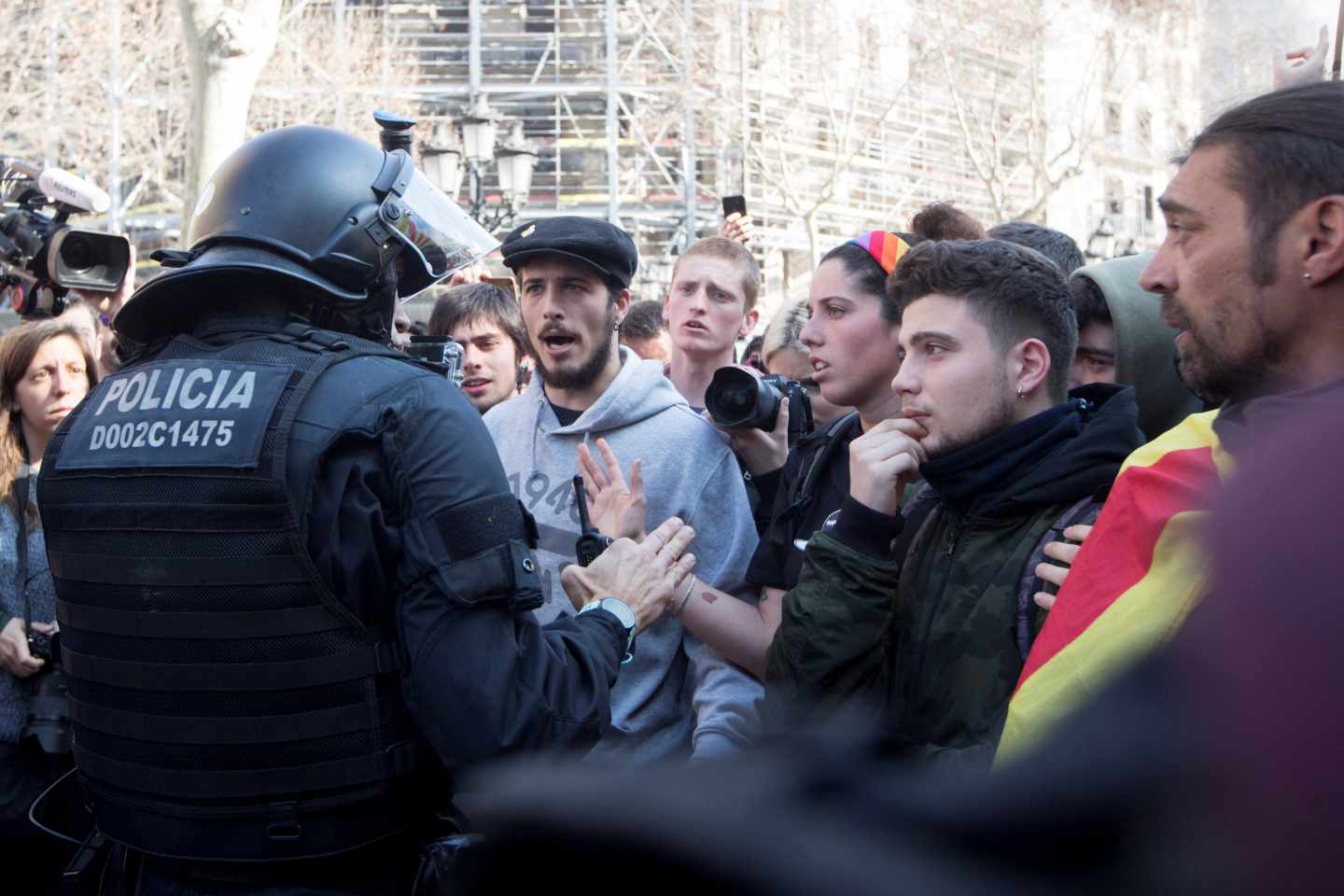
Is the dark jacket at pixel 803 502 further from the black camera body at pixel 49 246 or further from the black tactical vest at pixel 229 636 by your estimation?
the black camera body at pixel 49 246

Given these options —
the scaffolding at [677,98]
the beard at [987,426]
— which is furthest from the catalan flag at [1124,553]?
the scaffolding at [677,98]

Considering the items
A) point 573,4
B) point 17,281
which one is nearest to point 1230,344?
point 17,281

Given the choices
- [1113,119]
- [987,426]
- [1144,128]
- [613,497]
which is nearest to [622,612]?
[613,497]

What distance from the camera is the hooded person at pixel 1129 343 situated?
9.33 ft

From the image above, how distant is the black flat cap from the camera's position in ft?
11.0

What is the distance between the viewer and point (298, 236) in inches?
87.7

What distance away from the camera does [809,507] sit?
303 cm

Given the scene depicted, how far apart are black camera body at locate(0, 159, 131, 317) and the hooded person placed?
12.6 ft

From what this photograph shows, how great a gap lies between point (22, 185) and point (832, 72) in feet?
82.2

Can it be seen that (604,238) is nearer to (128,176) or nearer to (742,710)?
(742,710)

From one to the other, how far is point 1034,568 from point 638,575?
780mm

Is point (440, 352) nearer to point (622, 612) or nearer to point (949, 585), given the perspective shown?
point (622, 612)

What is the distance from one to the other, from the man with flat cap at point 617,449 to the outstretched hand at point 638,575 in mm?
284

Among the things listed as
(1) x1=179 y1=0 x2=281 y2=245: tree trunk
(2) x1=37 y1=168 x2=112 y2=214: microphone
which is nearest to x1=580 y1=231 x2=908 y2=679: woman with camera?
(2) x1=37 y1=168 x2=112 y2=214: microphone
